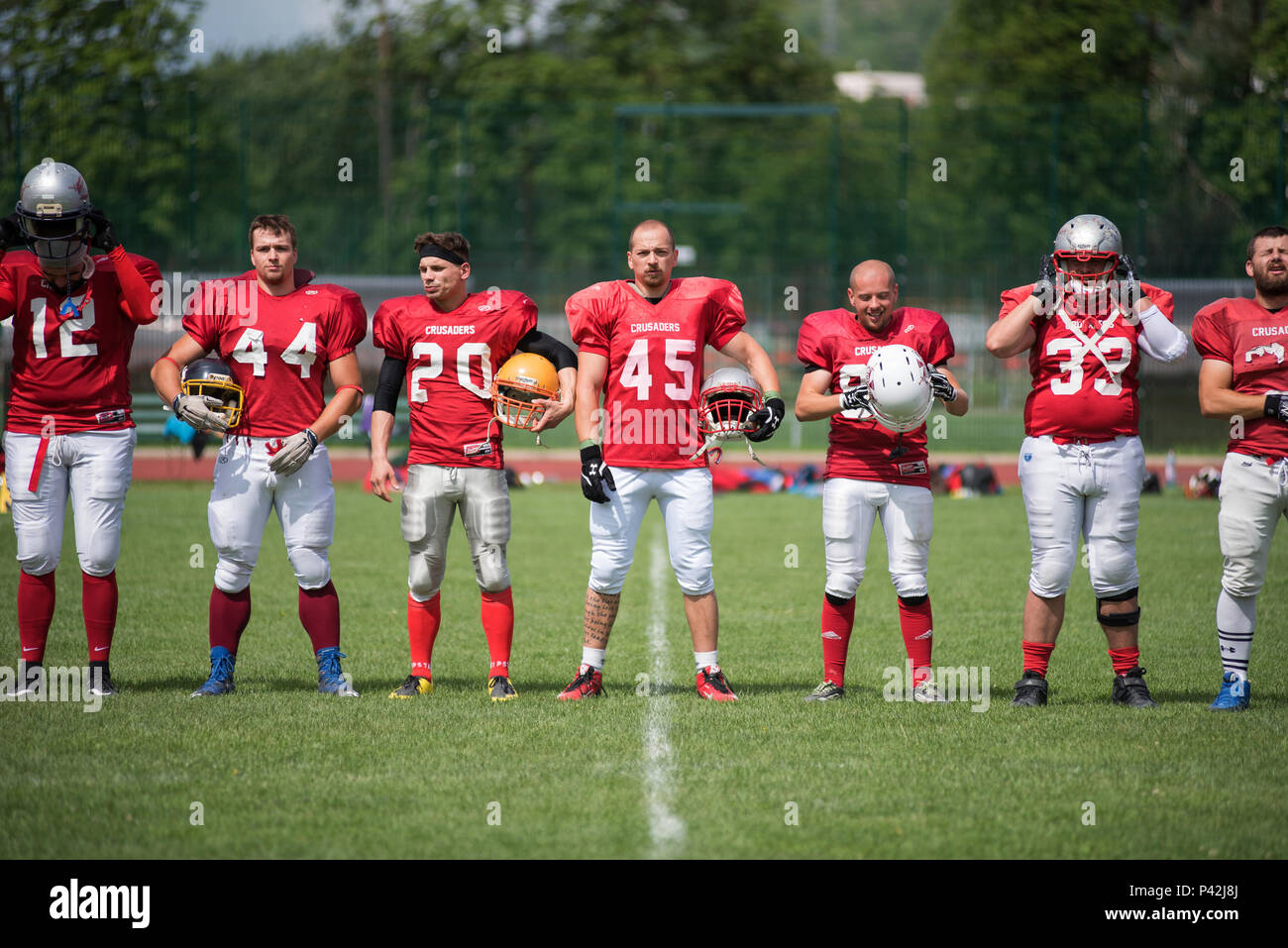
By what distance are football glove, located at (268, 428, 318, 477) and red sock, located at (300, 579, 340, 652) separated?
0.66 meters

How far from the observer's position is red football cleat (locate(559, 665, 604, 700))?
6.67 metres

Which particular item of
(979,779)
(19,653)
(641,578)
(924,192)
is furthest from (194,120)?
(924,192)

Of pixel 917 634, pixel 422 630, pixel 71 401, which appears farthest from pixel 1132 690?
pixel 71 401

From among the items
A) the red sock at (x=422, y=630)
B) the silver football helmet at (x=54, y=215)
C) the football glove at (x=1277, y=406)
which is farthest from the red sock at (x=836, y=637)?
the silver football helmet at (x=54, y=215)

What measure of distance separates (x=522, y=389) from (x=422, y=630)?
4.18 feet

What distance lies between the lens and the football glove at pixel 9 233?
21.5 feet

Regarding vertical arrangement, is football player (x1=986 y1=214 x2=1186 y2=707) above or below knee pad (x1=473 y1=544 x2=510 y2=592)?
above

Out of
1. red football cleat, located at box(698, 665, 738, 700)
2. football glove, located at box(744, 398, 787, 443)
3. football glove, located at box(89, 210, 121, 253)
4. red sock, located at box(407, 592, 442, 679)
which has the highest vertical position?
football glove, located at box(89, 210, 121, 253)

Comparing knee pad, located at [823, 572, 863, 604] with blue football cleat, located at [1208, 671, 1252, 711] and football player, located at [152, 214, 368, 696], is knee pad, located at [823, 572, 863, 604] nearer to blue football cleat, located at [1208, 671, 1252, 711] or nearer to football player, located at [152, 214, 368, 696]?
blue football cleat, located at [1208, 671, 1252, 711]

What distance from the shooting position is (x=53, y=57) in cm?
2634

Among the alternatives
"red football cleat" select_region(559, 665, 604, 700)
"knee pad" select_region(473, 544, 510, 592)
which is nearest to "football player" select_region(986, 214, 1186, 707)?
"red football cleat" select_region(559, 665, 604, 700)

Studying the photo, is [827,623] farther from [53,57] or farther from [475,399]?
[53,57]
